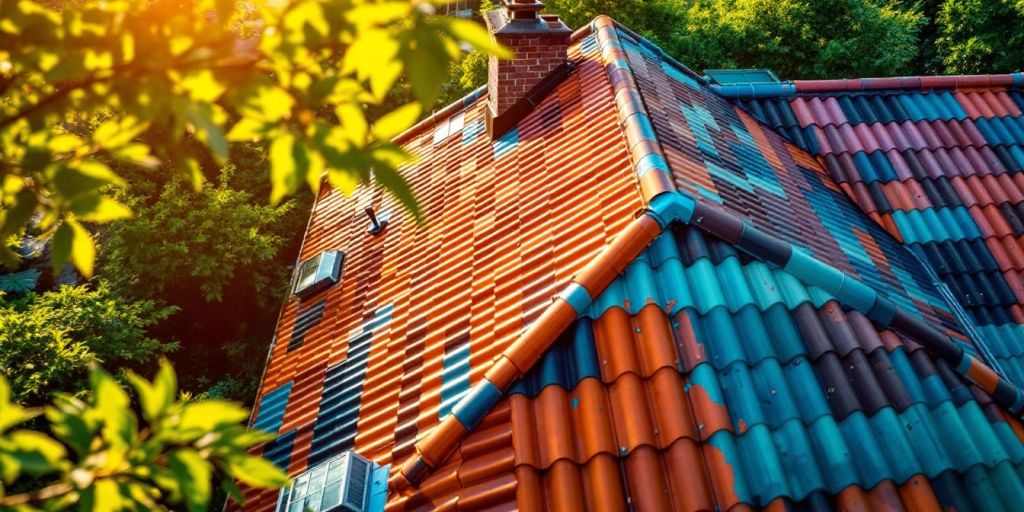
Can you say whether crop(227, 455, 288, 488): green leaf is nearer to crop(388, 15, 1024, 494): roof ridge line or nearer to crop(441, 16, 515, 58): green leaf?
crop(441, 16, 515, 58): green leaf

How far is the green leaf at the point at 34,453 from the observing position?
1423mm

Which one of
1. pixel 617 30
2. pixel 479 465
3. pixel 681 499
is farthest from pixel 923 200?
pixel 479 465

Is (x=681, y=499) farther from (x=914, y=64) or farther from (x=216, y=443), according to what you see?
(x=914, y=64)

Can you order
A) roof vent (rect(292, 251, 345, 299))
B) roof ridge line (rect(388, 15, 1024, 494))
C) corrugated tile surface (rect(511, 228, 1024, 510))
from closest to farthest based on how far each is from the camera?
corrugated tile surface (rect(511, 228, 1024, 510))
roof ridge line (rect(388, 15, 1024, 494))
roof vent (rect(292, 251, 345, 299))

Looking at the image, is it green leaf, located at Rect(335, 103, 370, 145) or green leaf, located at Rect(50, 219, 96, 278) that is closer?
green leaf, located at Rect(335, 103, 370, 145)

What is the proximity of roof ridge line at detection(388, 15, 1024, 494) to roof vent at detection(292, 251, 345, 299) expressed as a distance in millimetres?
4004

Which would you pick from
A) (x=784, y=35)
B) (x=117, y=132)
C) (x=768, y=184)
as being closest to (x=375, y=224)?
(x=768, y=184)

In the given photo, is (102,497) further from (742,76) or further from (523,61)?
(742,76)

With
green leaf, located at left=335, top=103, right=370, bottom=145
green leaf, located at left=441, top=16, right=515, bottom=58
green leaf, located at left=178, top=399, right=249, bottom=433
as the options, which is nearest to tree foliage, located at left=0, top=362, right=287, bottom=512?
green leaf, located at left=178, top=399, right=249, bottom=433

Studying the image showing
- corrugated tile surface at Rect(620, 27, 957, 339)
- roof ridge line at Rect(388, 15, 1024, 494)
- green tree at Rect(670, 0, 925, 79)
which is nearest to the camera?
roof ridge line at Rect(388, 15, 1024, 494)

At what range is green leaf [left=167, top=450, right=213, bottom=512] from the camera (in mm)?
1522

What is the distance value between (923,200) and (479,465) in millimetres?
6476

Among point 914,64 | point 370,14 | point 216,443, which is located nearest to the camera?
point 370,14

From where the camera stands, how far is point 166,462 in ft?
5.30
